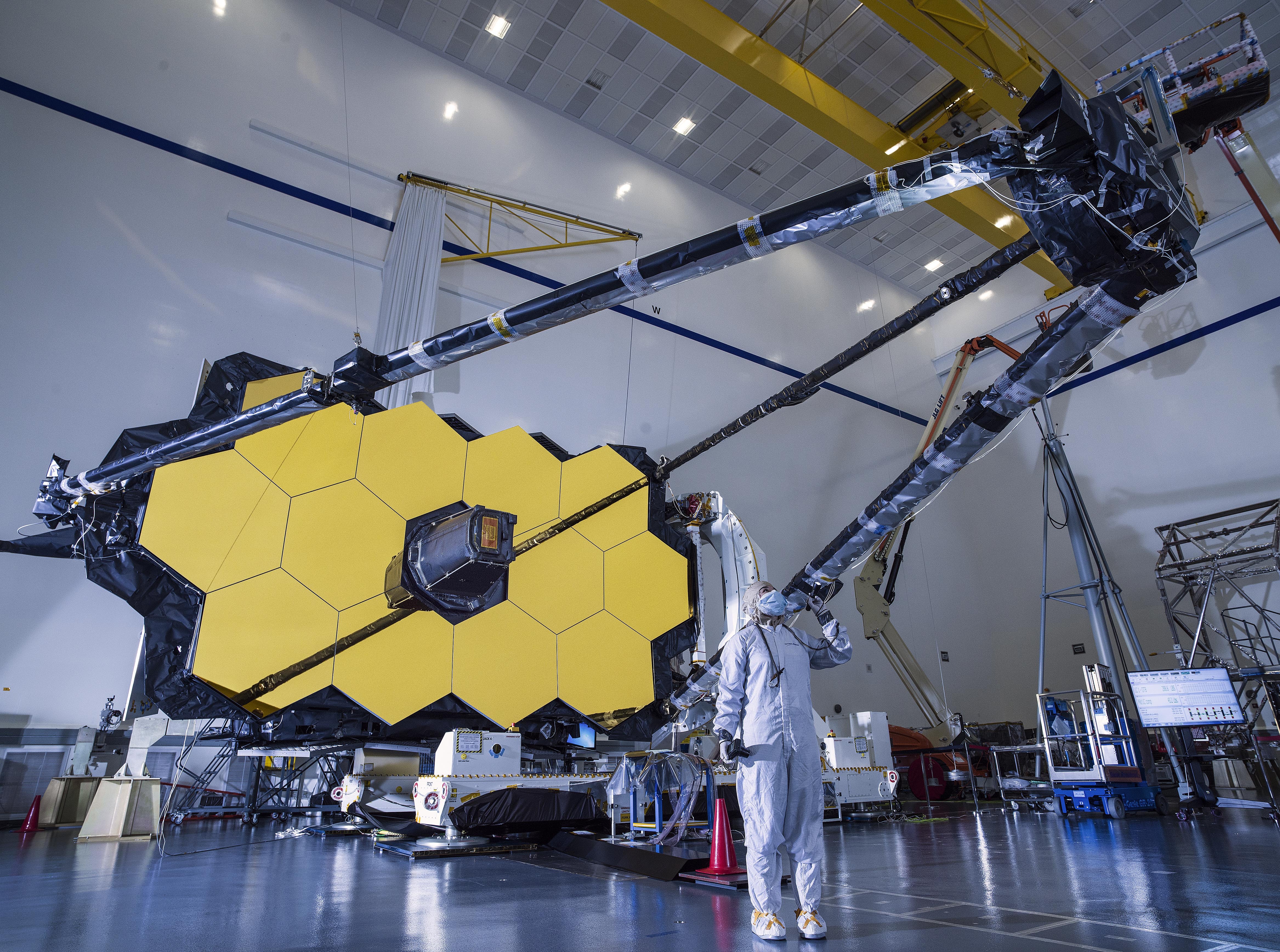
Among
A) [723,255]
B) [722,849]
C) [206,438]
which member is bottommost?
[722,849]

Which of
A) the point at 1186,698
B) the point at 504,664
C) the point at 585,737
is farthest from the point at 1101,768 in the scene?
the point at 504,664

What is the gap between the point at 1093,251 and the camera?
304 cm

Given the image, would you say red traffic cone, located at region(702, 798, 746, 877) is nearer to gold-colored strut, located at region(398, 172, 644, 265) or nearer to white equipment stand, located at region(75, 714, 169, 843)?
white equipment stand, located at region(75, 714, 169, 843)

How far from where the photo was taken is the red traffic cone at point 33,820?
5.29 metres

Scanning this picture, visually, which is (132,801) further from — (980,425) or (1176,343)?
(1176,343)

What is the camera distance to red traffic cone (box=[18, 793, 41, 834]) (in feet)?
17.3

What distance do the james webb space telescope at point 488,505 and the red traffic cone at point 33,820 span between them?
142 centimetres

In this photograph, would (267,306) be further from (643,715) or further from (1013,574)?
(1013,574)

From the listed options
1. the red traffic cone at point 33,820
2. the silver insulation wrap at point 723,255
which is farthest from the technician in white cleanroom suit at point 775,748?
the red traffic cone at point 33,820

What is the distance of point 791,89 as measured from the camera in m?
9.04

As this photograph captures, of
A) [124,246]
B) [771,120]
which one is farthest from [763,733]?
[771,120]

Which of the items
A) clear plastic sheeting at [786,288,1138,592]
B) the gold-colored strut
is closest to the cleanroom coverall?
clear plastic sheeting at [786,288,1138,592]

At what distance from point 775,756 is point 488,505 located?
4.54 meters

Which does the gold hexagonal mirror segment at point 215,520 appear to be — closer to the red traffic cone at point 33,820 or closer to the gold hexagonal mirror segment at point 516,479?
the gold hexagonal mirror segment at point 516,479
